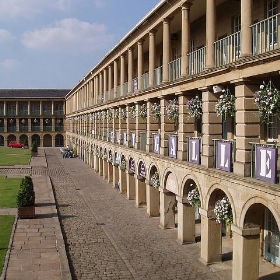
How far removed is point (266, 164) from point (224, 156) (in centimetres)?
294

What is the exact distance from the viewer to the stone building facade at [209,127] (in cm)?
1430

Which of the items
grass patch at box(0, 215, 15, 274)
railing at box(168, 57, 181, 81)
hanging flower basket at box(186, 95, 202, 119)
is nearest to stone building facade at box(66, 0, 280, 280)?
railing at box(168, 57, 181, 81)

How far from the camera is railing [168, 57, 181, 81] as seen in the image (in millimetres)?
21587

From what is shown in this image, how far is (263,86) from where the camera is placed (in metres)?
13.2

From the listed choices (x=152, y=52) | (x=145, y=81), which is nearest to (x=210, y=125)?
(x=152, y=52)

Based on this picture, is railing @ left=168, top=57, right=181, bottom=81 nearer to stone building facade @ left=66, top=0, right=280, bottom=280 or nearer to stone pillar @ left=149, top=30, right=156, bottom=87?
stone building facade @ left=66, top=0, right=280, bottom=280

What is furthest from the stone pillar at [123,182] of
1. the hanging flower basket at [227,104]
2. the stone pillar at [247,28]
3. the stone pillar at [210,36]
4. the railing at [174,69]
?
the stone pillar at [247,28]

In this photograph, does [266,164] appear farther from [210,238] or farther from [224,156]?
[210,238]

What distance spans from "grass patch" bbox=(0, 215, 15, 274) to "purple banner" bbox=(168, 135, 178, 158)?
337 inches

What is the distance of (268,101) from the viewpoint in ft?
42.3

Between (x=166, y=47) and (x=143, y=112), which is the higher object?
(x=166, y=47)

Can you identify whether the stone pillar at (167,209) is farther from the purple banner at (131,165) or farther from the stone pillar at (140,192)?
the purple banner at (131,165)

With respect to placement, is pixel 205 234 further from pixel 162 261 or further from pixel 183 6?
pixel 183 6

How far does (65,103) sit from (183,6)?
81480 millimetres
